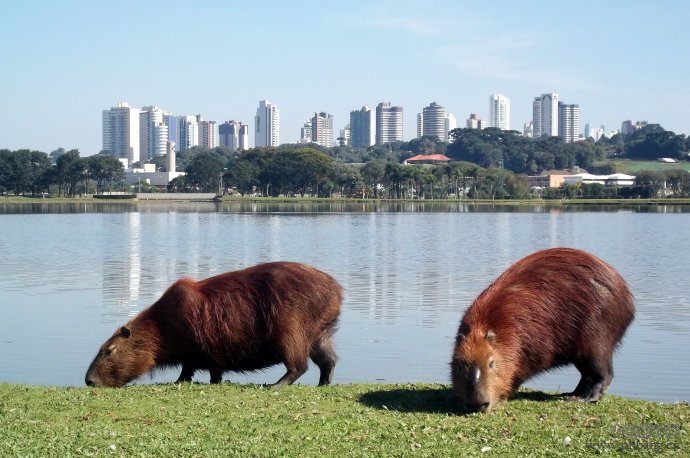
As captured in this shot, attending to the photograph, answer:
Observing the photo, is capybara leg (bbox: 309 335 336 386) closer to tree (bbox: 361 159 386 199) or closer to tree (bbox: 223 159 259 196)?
tree (bbox: 223 159 259 196)

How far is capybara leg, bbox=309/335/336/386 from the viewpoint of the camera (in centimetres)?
1355

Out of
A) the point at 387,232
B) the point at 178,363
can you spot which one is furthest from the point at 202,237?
the point at 178,363

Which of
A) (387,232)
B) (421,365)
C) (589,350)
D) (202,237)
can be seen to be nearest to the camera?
(589,350)

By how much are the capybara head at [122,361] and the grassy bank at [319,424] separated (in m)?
0.71

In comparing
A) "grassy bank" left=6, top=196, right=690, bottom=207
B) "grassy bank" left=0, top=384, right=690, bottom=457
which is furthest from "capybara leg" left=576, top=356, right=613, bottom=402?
"grassy bank" left=6, top=196, right=690, bottom=207

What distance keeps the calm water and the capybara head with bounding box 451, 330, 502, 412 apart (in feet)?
19.8

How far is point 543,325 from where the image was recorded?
1137cm

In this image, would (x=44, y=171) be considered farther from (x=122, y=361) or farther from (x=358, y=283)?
(x=122, y=361)

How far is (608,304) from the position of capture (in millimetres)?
11703

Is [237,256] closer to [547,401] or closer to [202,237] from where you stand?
[202,237]

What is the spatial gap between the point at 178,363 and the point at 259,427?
372cm

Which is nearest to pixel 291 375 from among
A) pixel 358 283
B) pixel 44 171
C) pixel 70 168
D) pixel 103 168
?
pixel 358 283

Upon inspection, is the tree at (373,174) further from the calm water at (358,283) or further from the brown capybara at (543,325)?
the brown capybara at (543,325)

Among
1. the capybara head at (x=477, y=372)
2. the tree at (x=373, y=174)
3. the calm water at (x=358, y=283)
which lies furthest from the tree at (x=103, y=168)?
the capybara head at (x=477, y=372)
